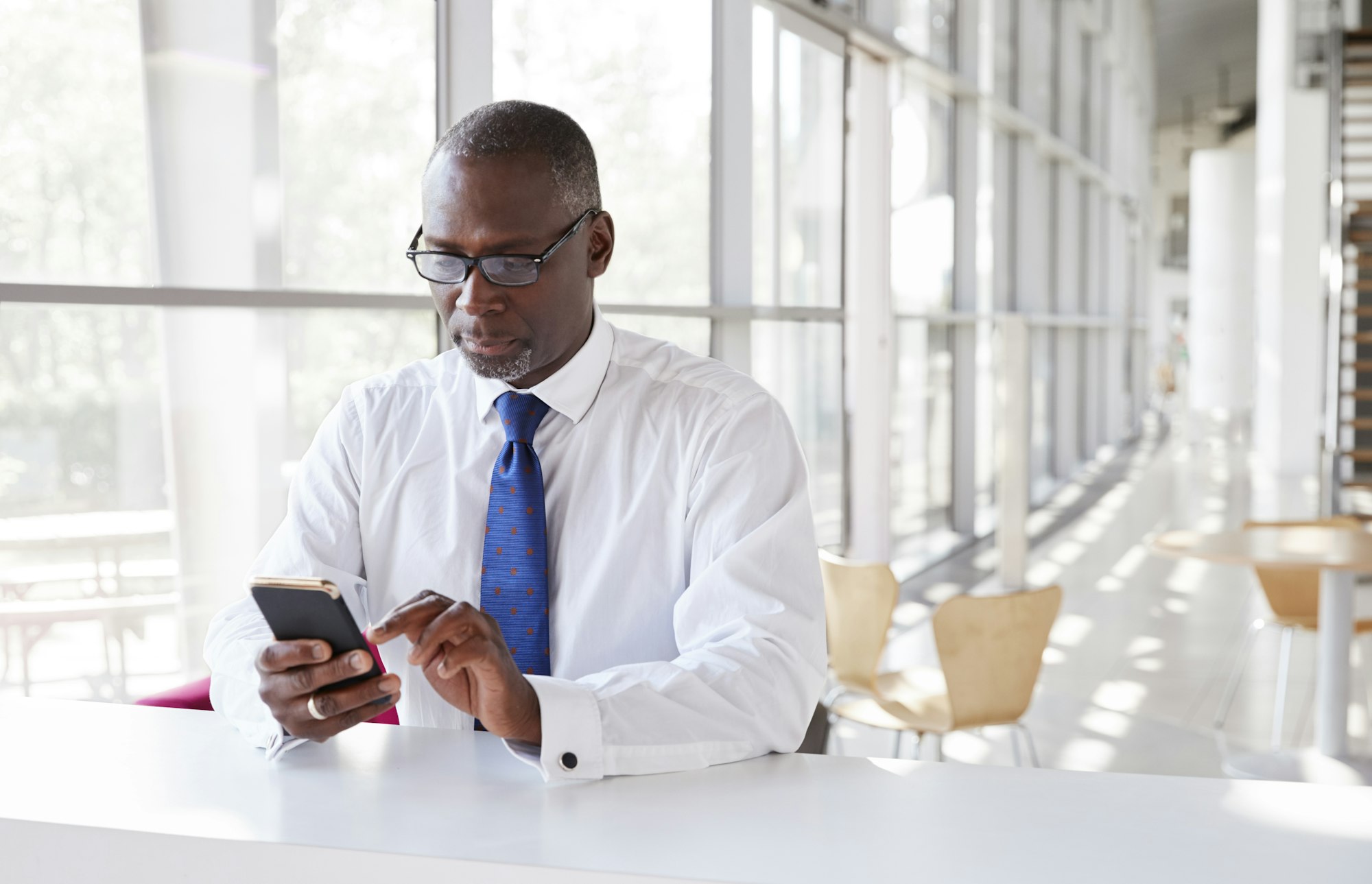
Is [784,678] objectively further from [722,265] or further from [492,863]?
[722,265]

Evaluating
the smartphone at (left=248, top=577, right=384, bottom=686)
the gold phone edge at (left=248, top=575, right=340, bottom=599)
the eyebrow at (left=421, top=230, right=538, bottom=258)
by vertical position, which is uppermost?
the eyebrow at (left=421, top=230, right=538, bottom=258)

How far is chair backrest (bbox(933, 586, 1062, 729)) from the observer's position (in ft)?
11.6

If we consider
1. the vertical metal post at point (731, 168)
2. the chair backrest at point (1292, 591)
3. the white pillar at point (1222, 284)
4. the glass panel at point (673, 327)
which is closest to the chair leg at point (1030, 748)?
the chair backrest at point (1292, 591)

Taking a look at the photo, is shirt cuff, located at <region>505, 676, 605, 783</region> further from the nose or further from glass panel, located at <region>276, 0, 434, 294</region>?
glass panel, located at <region>276, 0, 434, 294</region>

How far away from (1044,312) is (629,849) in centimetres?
1219

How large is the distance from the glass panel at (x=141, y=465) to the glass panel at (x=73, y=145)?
0.12 metres

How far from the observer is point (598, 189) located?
189 cm

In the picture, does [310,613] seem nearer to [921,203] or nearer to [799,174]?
[799,174]

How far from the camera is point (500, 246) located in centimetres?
171

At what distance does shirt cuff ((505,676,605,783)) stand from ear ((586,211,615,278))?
0.77 metres

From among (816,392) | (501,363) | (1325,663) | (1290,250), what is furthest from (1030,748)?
(1290,250)

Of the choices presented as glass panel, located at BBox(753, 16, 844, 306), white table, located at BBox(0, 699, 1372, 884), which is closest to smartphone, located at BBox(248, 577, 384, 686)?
white table, located at BBox(0, 699, 1372, 884)

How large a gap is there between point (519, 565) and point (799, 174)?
4.86 meters

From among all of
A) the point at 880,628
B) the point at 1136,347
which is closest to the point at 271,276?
the point at 880,628
